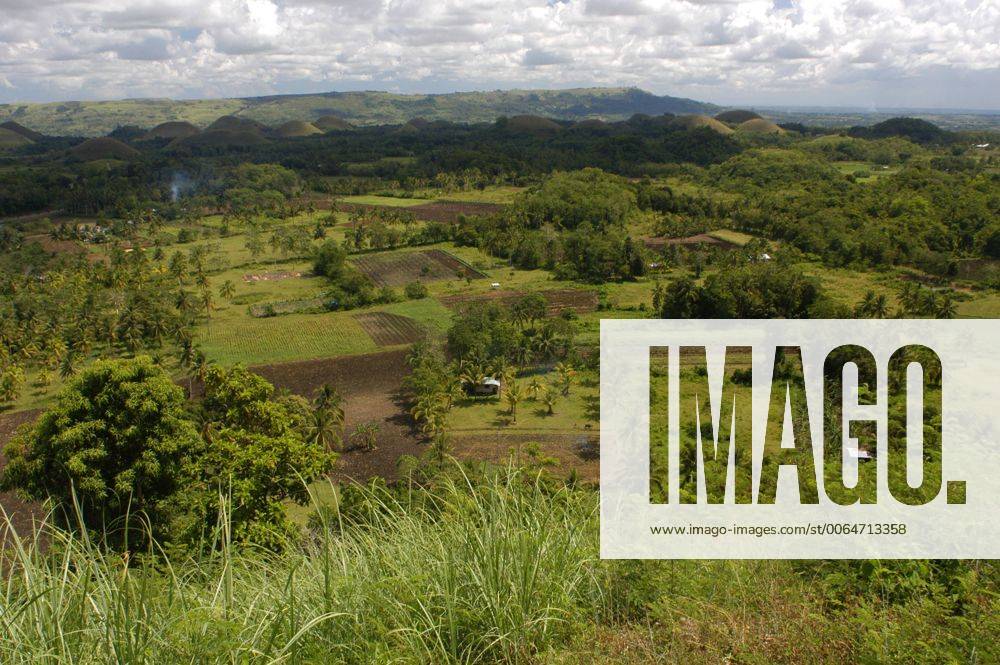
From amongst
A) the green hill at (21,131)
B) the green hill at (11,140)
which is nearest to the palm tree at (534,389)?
the green hill at (11,140)

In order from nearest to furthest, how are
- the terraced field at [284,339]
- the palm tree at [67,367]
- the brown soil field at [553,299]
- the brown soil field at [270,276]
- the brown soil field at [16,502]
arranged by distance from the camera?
the brown soil field at [16,502], the palm tree at [67,367], the terraced field at [284,339], the brown soil field at [553,299], the brown soil field at [270,276]

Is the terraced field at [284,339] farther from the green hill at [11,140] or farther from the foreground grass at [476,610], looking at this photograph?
the green hill at [11,140]

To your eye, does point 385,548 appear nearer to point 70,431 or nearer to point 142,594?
point 142,594

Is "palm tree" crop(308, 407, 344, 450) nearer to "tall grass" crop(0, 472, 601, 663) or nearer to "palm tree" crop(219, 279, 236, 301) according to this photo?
"tall grass" crop(0, 472, 601, 663)

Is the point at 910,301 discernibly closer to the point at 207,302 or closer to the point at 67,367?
the point at 207,302

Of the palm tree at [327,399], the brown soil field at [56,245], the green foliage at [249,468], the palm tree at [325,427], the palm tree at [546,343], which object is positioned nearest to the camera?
the green foliage at [249,468]

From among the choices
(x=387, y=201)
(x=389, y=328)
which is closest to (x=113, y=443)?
(x=389, y=328)
